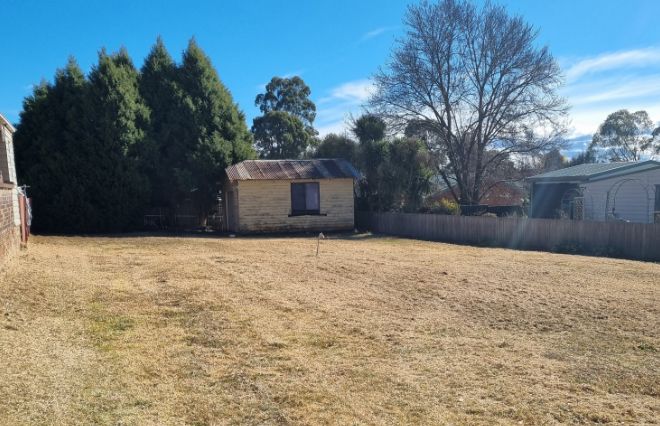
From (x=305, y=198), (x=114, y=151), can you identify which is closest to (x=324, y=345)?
(x=305, y=198)

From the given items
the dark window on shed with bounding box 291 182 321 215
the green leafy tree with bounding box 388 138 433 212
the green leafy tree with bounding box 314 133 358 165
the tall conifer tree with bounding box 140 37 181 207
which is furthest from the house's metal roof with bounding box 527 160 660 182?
the tall conifer tree with bounding box 140 37 181 207

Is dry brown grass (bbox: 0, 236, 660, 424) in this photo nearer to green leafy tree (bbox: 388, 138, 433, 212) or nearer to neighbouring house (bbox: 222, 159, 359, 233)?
neighbouring house (bbox: 222, 159, 359, 233)

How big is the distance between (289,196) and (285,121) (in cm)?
2096

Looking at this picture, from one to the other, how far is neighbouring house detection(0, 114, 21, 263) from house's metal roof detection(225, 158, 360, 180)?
9.57 metres

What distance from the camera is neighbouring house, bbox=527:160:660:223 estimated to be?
70.8 ft

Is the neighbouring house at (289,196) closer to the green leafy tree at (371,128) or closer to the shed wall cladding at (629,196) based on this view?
the green leafy tree at (371,128)

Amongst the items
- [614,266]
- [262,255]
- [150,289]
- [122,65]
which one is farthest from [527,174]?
→ [150,289]

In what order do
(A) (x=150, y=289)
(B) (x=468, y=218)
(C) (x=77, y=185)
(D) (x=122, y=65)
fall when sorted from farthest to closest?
(D) (x=122, y=65), (C) (x=77, y=185), (B) (x=468, y=218), (A) (x=150, y=289)

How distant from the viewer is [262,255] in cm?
1526

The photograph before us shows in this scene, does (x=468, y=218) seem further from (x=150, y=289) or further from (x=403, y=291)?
(x=150, y=289)

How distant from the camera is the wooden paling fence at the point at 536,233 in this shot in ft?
52.5

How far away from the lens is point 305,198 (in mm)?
25500

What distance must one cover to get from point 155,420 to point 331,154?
26660mm

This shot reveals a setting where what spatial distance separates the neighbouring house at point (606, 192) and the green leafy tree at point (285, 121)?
23784mm
